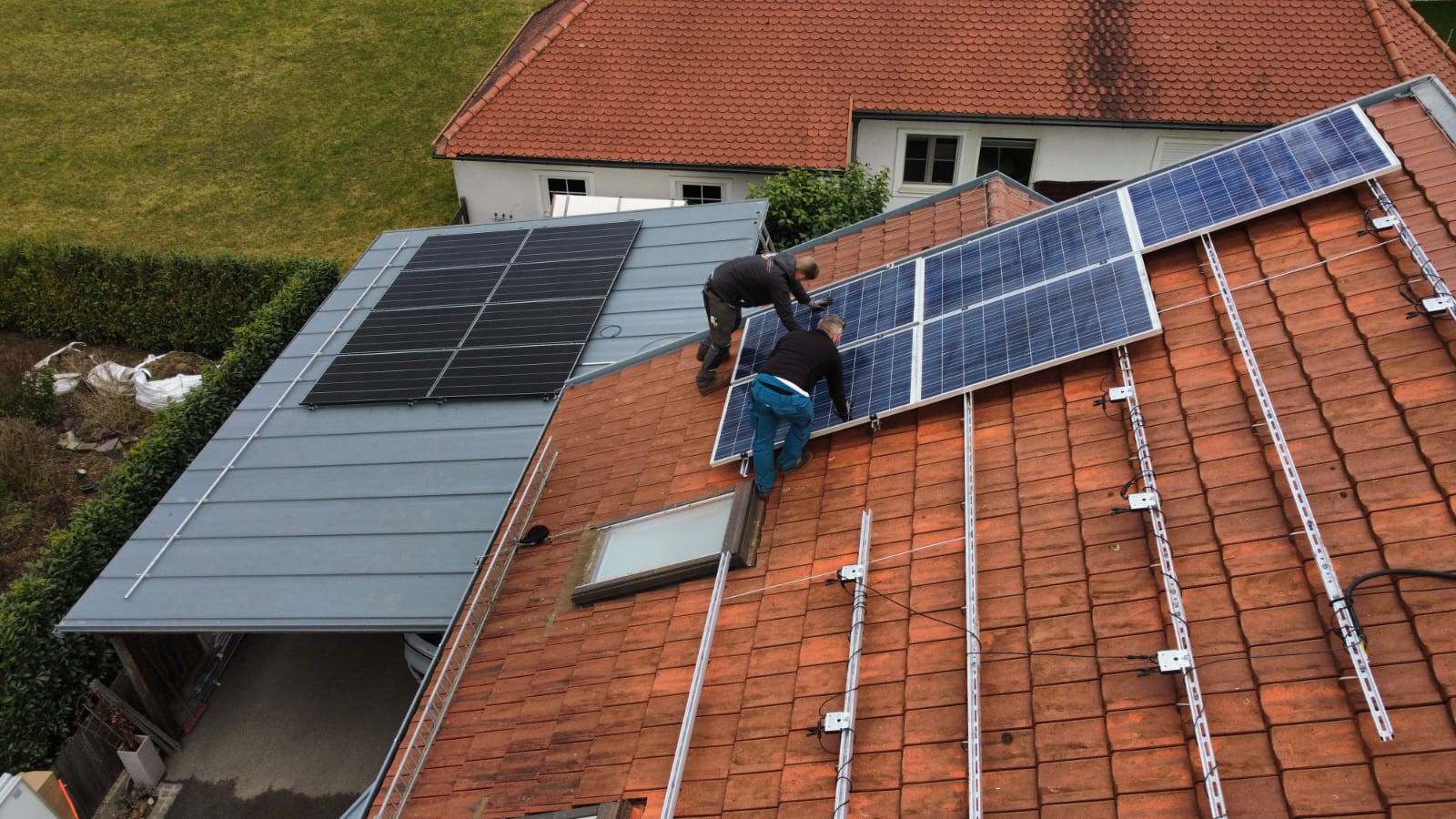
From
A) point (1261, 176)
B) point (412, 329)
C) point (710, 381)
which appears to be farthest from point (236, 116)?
point (1261, 176)

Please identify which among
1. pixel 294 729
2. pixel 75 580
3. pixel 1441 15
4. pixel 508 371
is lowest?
pixel 294 729

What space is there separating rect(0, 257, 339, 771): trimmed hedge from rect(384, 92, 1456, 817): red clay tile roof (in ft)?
30.9

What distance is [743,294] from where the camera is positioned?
10.5 meters

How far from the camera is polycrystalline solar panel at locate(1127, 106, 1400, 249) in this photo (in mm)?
7926

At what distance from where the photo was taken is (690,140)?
24.5 metres

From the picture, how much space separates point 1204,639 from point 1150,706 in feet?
1.76

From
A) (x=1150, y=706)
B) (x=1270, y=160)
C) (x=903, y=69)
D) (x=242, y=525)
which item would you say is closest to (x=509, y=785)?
(x=1150, y=706)

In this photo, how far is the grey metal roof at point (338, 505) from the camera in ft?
39.3

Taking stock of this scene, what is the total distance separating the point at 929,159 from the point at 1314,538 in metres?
21.0

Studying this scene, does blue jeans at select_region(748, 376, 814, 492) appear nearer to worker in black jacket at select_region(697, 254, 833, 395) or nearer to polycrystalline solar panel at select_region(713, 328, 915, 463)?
polycrystalline solar panel at select_region(713, 328, 915, 463)

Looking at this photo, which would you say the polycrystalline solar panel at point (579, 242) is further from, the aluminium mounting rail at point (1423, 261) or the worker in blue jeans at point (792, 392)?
the aluminium mounting rail at point (1423, 261)

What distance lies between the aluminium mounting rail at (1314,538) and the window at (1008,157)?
17933 millimetres

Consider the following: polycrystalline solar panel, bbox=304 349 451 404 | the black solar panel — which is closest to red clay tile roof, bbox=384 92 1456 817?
the black solar panel

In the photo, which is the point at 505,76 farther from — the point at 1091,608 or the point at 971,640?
the point at 1091,608
